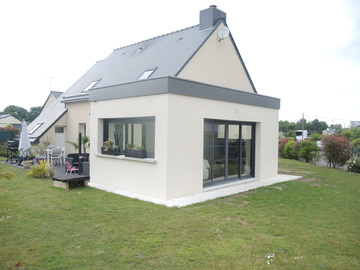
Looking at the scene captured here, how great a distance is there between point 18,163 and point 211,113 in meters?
12.0

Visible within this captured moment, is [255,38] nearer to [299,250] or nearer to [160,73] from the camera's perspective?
[160,73]

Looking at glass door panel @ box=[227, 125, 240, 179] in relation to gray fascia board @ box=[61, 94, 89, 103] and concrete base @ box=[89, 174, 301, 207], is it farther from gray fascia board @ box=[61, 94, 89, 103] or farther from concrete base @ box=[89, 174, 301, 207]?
gray fascia board @ box=[61, 94, 89, 103]

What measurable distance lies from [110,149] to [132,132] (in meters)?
1.08

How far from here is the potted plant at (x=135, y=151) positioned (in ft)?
28.8

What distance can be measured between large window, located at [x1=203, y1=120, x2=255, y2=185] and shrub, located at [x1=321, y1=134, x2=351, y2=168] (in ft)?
29.1

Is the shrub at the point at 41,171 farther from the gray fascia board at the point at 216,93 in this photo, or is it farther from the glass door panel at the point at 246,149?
the glass door panel at the point at 246,149

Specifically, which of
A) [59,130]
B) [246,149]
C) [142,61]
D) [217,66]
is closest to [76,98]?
[59,130]

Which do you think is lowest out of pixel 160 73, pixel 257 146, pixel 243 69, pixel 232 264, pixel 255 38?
pixel 232 264

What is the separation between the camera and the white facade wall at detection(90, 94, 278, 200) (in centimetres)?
817

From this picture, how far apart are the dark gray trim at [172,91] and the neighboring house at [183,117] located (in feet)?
0.10

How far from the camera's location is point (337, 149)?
17.9 meters

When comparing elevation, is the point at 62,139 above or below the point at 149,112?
below

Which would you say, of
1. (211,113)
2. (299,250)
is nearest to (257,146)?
(211,113)

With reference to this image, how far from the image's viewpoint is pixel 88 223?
6043 millimetres
